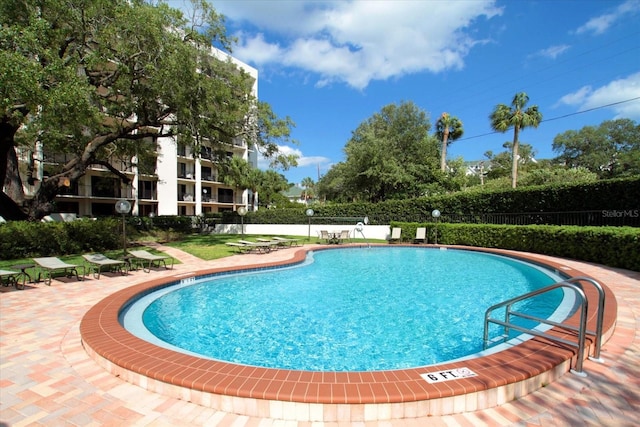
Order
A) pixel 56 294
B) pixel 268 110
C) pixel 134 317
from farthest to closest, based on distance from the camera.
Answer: pixel 268 110 → pixel 56 294 → pixel 134 317

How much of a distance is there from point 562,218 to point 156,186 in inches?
1310

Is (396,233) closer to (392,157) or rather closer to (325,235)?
(325,235)

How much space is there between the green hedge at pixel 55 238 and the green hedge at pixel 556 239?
16.1 meters

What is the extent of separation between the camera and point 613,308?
4664mm

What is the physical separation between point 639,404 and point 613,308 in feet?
8.95

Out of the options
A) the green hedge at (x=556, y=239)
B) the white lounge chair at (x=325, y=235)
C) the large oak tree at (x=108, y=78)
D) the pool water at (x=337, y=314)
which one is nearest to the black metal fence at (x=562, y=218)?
the green hedge at (x=556, y=239)

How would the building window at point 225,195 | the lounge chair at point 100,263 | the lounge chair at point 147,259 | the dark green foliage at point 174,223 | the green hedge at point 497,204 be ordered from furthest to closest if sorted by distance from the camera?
the building window at point 225,195 < the dark green foliage at point 174,223 < the green hedge at point 497,204 < the lounge chair at point 147,259 < the lounge chair at point 100,263

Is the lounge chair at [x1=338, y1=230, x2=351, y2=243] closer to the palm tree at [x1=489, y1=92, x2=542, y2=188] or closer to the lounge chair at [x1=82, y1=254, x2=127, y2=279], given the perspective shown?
the lounge chair at [x1=82, y1=254, x2=127, y2=279]

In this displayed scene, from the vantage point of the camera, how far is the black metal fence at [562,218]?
12.0 meters

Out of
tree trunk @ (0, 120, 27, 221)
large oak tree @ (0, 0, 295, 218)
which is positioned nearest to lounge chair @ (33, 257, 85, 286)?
large oak tree @ (0, 0, 295, 218)

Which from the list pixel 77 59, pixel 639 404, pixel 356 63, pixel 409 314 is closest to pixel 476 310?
pixel 409 314

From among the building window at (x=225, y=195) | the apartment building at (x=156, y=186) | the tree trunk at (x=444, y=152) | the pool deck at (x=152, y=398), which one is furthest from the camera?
the building window at (x=225, y=195)

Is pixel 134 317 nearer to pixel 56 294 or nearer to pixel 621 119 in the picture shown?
pixel 56 294

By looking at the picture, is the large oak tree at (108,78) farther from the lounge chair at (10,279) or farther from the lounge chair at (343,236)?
the lounge chair at (343,236)
